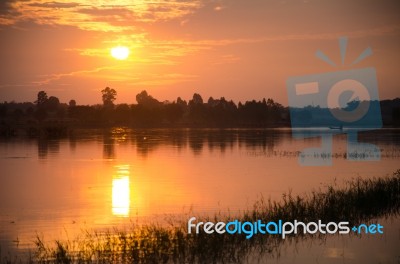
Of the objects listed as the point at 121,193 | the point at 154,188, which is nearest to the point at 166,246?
the point at 121,193

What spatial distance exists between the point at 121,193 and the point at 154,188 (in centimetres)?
324

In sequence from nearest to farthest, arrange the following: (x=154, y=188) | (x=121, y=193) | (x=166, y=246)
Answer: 1. (x=166, y=246)
2. (x=121, y=193)
3. (x=154, y=188)

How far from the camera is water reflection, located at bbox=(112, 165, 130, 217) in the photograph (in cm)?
2842

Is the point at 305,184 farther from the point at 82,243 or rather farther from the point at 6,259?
the point at 6,259

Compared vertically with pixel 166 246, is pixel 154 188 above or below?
above

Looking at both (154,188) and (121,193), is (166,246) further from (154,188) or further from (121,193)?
(154,188)

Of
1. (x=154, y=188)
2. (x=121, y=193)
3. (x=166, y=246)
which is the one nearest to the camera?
(x=166, y=246)

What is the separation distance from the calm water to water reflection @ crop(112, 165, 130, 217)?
6cm

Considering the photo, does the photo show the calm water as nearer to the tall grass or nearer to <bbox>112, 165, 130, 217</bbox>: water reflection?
<bbox>112, 165, 130, 217</bbox>: water reflection

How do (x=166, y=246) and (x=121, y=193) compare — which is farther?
(x=121, y=193)

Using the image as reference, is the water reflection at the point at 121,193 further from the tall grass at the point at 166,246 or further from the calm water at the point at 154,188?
the tall grass at the point at 166,246

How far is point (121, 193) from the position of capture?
3503 centimetres

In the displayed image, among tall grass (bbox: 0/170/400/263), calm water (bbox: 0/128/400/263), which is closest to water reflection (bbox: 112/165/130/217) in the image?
calm water (bbox: 0/128/400/263)

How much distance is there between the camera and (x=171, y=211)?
28.0 m
